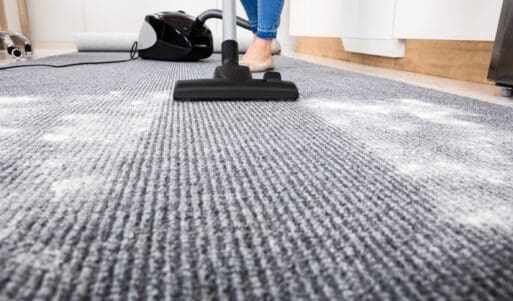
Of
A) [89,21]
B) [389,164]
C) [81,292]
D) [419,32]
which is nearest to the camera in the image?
[81,292]

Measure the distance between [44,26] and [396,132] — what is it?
3794 mm

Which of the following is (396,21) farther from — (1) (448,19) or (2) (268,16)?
(2) (268,16)

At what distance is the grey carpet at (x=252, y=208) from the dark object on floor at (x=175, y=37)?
1.35m

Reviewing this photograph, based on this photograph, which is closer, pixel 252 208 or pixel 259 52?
pixel 252 208

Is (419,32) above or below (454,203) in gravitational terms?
above

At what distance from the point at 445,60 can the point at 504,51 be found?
1.90 ft

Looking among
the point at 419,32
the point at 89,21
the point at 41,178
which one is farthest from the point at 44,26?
the point at 41,178

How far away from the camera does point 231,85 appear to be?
0.90 m

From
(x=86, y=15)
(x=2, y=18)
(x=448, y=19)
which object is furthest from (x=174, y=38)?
(x=2, y=18)

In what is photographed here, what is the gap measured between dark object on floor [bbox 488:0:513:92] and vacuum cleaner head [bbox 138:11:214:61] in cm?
127

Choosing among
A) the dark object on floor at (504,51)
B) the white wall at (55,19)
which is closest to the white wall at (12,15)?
the white wall at (55,19)

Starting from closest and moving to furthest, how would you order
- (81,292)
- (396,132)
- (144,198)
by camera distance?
(81,292) → (144,198) → (396,132)

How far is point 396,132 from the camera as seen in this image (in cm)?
65

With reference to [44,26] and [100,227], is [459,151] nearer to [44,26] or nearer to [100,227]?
[100,227]
